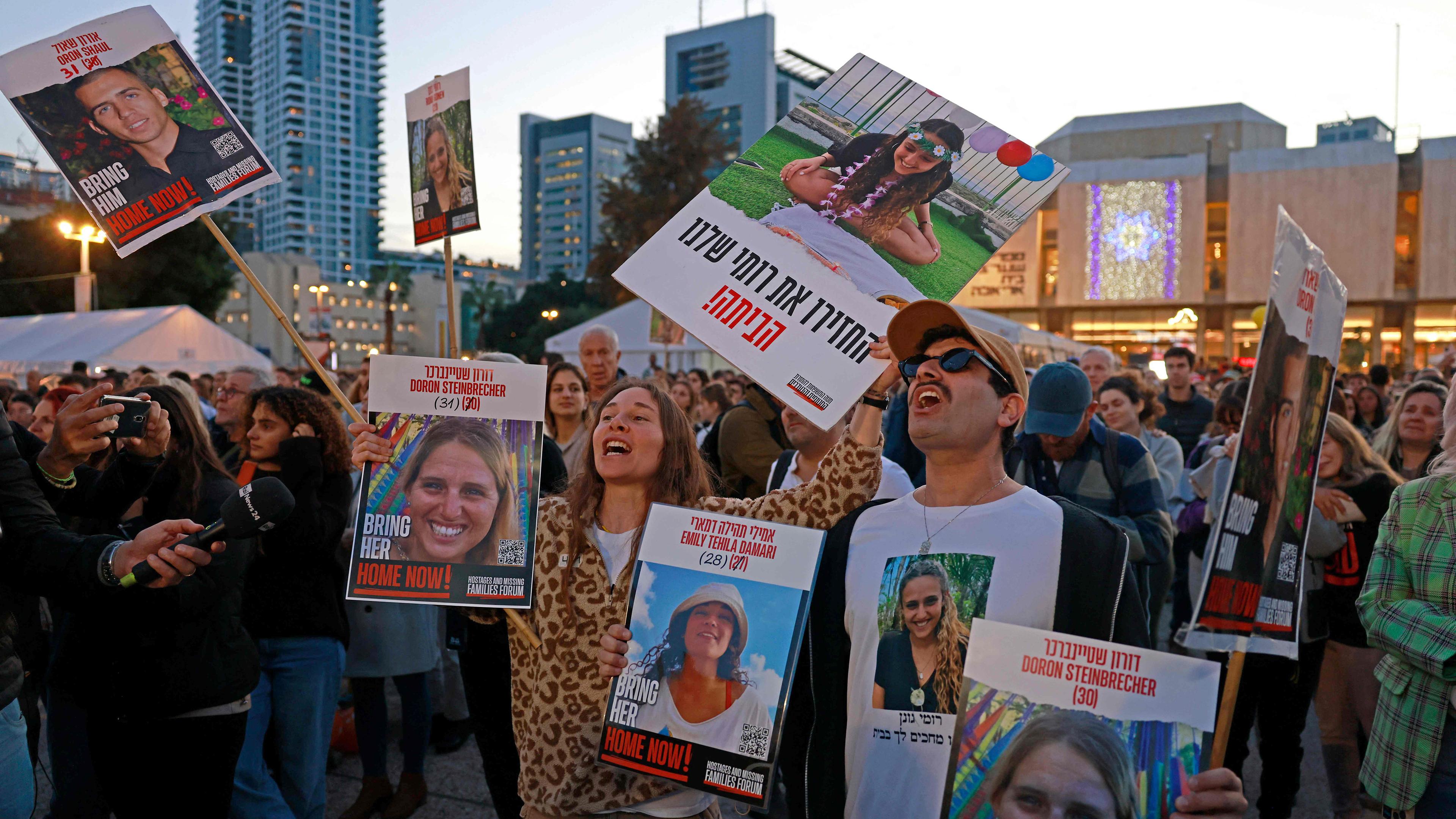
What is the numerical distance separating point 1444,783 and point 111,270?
44.0 metres

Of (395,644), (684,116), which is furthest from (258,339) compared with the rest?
(395,644)

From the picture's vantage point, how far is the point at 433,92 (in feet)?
12.0

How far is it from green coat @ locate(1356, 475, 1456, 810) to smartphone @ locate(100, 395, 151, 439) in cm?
372

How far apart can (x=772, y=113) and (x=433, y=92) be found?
457 feet

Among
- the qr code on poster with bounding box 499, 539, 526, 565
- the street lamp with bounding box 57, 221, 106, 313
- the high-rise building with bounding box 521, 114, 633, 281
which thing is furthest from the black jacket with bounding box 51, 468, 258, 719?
the high-rise building with bounding box 521, 114, 633, 281

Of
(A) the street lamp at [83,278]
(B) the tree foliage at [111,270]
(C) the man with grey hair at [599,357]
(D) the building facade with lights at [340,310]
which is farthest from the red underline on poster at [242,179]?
(D) the building facade with lights at [340,310]

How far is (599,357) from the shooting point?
5832 mm

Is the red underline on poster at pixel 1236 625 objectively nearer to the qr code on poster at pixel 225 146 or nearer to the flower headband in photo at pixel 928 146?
the flower headband in photo at pixel 928 146

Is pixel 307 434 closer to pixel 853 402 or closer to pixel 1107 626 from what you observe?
pixel 853 402

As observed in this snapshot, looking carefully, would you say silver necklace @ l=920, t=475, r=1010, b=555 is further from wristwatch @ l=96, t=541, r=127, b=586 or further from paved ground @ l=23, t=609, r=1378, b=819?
paved ground @ l=23, t=609, r=1378, b=819

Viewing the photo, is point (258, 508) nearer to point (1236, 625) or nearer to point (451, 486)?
point (451, 486)

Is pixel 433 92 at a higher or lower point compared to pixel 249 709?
higher

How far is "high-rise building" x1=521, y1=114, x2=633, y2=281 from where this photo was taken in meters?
189

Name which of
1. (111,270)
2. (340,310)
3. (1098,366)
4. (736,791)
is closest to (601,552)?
(736,791)
